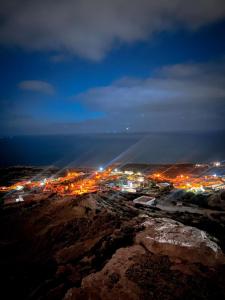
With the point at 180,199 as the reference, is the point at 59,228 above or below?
above

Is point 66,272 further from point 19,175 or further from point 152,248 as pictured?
point 19,175

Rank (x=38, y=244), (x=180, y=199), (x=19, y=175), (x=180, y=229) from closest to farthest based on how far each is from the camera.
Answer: (x=180, y=229) < (x=38, y=244) < (x=180, y=199) < (x=19, y=175)

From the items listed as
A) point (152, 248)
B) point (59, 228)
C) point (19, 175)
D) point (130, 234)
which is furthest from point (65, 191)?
point (19, 175)

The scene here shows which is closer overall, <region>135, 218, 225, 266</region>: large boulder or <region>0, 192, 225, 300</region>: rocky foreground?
<region>0, 192, 225, 300</region>: rocky foreground

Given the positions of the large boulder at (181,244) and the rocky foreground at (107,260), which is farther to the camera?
the large boulder at (181,244)

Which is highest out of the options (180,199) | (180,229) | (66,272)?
(180,229)

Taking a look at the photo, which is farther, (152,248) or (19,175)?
(19,175)

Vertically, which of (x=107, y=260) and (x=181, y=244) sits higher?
(x=181, y=244)

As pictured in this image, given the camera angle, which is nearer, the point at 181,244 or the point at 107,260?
the point at 107,260
